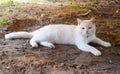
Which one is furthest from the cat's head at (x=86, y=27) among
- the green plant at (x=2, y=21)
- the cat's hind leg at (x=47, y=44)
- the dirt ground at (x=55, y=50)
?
the green plant at (x=2, y=21)

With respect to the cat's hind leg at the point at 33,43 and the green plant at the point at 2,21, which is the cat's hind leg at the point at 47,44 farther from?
the green plant at the point at 2,21

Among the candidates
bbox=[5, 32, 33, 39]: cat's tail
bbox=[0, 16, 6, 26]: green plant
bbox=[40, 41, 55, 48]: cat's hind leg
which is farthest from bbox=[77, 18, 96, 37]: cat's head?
bbox=[0, 16, 6, 26]: green plant

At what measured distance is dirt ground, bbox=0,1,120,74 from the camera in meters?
2.77

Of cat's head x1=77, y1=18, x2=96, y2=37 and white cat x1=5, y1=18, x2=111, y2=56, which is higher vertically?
cat's head x1=77, y1=18, x2=96, y2=37

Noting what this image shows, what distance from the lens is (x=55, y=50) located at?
3219 mm

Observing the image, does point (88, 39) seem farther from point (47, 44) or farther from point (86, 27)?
point (47, 44)

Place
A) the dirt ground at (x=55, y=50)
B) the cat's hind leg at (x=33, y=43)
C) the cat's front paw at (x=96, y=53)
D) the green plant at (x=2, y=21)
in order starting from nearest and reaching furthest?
the dirt ground at (x=55, y=50)
the cat's front paw at (x=96, y=53)
the cat's hind leg at (x=33, y=43)
the green plant at (x=2, y=21)

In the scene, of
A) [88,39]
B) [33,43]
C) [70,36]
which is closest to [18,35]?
[33,43]

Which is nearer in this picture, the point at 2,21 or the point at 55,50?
the point at 55,50

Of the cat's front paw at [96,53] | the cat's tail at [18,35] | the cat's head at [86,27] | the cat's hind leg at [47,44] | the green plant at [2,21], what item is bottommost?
the cat's front paw at [96,53]

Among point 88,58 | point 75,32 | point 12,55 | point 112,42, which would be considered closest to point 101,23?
point 112,42

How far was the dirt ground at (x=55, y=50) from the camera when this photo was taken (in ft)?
9.09

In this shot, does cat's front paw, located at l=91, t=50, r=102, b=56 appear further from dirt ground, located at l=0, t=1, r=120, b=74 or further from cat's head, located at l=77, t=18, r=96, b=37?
cat's head, located at l=77, t=18, r=96, b=37

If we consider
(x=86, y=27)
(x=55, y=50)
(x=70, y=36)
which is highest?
(x=86, y=27)
